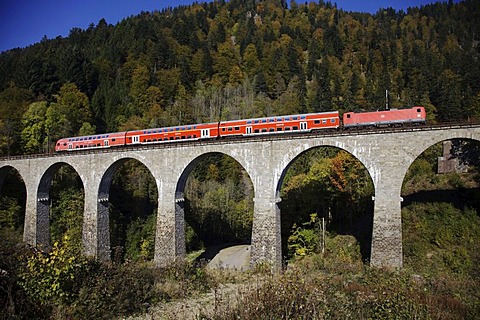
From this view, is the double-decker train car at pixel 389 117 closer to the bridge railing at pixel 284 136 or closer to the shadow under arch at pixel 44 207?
the bridge railing at pixel 284 136

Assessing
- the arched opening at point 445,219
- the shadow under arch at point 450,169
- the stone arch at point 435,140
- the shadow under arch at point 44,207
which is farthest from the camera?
the shadow under arch at point 44,207

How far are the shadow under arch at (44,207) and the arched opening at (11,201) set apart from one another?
2.27 m

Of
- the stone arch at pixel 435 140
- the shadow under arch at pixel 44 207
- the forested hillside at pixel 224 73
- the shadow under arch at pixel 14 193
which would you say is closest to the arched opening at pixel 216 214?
the shadow under arch at pixel 44 207

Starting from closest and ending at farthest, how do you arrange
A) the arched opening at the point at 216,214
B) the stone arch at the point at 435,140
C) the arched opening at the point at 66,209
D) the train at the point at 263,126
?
1. the stone arch at the point at 435,140
2. the train at the point at 263,126
3. the arched opening at the point at 66,209
4. the arched opening at the point at 216,214

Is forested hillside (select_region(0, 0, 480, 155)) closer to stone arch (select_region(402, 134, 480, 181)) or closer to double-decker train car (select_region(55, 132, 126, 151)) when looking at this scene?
double-decker train car (select_region(55, 132, 126, 151))

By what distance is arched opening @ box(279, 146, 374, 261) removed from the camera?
30.4 metres

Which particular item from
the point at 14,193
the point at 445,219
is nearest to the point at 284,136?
the point at 445,219

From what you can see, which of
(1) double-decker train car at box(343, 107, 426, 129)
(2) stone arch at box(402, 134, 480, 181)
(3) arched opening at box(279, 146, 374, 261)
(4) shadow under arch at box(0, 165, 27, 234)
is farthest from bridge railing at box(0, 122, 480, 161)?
(4) shadow under arch at box(0, 165, 27, 234)

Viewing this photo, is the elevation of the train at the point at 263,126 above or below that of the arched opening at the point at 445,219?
above

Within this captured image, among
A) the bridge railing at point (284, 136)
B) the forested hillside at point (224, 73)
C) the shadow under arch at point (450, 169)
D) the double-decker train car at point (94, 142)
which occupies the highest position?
the forested hillside at point (224, 73)

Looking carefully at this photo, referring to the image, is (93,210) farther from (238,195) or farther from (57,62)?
(57,62)

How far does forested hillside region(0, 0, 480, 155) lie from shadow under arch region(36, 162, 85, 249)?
12.3m

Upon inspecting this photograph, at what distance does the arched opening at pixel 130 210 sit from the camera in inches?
1344

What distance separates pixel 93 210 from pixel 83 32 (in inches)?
3102
